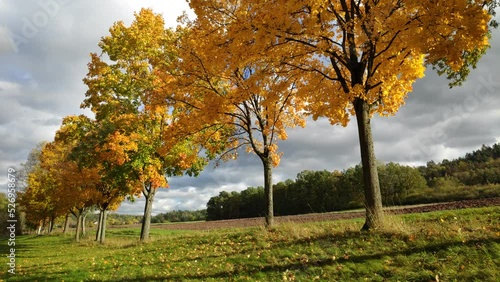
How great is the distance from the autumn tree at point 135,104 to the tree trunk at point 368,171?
10.7 m

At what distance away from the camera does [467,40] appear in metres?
7.16

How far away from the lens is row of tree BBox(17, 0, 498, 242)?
27.9 feet

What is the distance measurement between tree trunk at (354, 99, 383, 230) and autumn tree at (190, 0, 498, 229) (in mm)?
28

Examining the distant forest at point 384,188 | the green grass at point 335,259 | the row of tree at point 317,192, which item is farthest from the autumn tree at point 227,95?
the row of tree at point 317,192

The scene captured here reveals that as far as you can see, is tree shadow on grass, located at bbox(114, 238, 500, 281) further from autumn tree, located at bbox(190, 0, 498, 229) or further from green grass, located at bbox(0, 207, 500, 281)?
autumn tree, located at bbox(190, 0, 498, 229)

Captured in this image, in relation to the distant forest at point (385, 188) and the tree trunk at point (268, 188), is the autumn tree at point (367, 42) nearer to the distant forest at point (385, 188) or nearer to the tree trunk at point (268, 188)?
the tree trunk at point (268, 188)

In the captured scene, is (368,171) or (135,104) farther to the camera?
(135,104)

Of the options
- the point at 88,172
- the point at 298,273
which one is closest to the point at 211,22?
the point at 298,273

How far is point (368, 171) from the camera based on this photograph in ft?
31.3

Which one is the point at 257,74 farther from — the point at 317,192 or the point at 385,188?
the point at 317,192

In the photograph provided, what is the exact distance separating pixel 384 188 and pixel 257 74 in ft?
170

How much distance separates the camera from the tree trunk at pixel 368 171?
9062 mm

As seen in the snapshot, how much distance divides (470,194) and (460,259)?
31466 millimetres

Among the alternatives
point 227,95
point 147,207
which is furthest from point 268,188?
point 147,207
